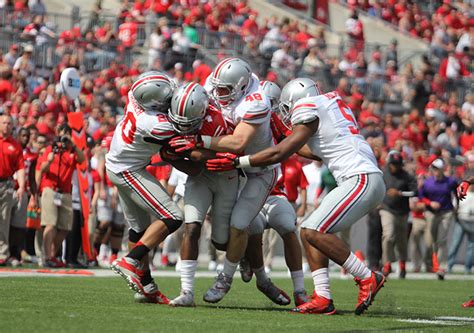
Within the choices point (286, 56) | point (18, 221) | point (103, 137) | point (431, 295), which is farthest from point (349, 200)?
point (286, 56)

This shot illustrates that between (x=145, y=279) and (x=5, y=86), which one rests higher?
(x=145, y=279)

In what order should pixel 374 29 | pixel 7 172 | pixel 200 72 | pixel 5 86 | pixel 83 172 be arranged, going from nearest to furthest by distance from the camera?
pixel 7 172 → pixel 83 172 → pixel 5 86 → pixel 200 72 → pixel 374 29

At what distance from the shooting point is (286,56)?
2495 cm

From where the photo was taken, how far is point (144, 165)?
9.33 meters

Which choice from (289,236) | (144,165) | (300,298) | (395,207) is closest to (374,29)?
(395,207)

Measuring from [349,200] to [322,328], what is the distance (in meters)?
1.40

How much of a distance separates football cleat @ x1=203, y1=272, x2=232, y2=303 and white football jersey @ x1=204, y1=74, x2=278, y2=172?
3.00ft

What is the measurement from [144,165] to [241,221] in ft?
3.12

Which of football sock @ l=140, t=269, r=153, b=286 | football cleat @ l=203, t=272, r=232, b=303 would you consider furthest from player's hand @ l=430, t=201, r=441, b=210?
football sock @ l=140, t=269, r=153, b=286

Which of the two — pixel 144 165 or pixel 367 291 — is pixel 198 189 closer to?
pixel 144 165

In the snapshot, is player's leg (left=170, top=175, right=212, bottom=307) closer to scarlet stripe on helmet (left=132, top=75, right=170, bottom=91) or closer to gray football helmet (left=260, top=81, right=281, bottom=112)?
scarlet stripe on helmet (left=132, top=75, right=170, bottom=91)

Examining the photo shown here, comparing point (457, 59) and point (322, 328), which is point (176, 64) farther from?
point (322, 328)

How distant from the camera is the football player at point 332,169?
339 inches

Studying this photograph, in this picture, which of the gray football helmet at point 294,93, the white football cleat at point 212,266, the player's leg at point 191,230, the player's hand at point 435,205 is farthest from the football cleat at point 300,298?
the player's hand at point 435,205
